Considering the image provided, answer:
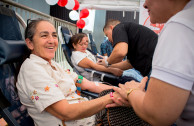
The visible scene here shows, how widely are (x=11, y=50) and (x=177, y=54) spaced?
3.10 feet

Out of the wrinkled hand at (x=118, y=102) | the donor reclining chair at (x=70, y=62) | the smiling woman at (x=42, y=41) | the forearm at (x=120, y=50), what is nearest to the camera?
the wrinkled hand at (x=118, y=102)

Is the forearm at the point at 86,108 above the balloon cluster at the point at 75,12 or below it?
below

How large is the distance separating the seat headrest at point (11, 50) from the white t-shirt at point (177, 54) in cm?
87

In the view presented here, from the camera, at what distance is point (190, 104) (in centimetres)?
55

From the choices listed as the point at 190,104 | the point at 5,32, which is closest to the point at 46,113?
the point at 5,32

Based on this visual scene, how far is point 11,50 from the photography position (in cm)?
96

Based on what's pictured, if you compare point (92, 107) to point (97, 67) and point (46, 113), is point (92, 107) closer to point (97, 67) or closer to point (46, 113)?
point (46, 113)

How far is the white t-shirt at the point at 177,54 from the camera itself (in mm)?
450

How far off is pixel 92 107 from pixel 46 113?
284 millimetres

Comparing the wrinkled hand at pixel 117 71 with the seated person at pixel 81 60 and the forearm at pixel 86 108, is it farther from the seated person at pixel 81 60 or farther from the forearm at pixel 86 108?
the forearm at pixel 86 108

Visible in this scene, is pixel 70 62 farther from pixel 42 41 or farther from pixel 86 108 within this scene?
pixel 86 108

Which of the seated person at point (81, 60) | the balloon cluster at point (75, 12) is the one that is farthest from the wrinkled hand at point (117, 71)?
the balloon cluster at point (75, 12)

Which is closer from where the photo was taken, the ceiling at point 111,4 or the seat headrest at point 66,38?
the seat headrest at point 66,38

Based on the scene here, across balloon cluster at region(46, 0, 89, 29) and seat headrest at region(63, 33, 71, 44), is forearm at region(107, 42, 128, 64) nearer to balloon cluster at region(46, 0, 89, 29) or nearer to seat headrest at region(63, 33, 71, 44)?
seat headrest at region(63, 33, 71, 44)
